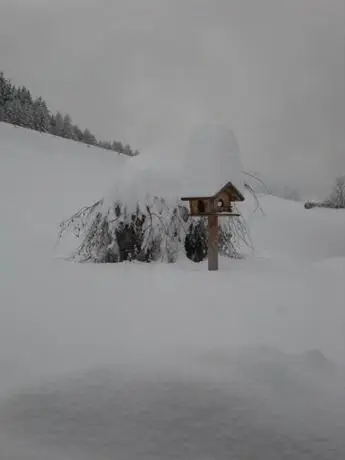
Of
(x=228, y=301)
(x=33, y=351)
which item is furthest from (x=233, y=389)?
(x=228, y=301)

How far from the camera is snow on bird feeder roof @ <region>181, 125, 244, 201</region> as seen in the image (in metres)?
4.46

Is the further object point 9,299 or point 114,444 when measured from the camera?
point 9,299

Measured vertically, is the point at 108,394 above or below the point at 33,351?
below

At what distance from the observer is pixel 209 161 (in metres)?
4.50

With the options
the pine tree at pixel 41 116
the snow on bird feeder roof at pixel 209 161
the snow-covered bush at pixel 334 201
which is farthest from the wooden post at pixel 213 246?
the pine tree at pixel 41 116

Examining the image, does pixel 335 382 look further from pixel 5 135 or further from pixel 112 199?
pixel 5 135

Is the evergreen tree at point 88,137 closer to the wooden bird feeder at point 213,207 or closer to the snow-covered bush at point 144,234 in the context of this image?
the snow-covered bush at point 144,234

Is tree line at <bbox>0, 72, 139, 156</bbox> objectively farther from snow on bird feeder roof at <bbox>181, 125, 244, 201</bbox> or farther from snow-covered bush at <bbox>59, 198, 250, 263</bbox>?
snow on bird feeder roof at <bbox>181, 125, 244, 201</bbox>

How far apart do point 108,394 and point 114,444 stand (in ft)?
0.70

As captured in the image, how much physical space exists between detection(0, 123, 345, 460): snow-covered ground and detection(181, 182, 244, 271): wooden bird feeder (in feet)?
3.22

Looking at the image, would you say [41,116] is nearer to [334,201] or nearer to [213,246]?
[334,201]

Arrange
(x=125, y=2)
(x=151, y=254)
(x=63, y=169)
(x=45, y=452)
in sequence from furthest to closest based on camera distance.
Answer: (x=63, y=169) < (x=151, y=254) < (x=125, y=2) < (x=45, y=452)

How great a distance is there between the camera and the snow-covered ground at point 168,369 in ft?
4.93

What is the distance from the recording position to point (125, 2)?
4.27m
